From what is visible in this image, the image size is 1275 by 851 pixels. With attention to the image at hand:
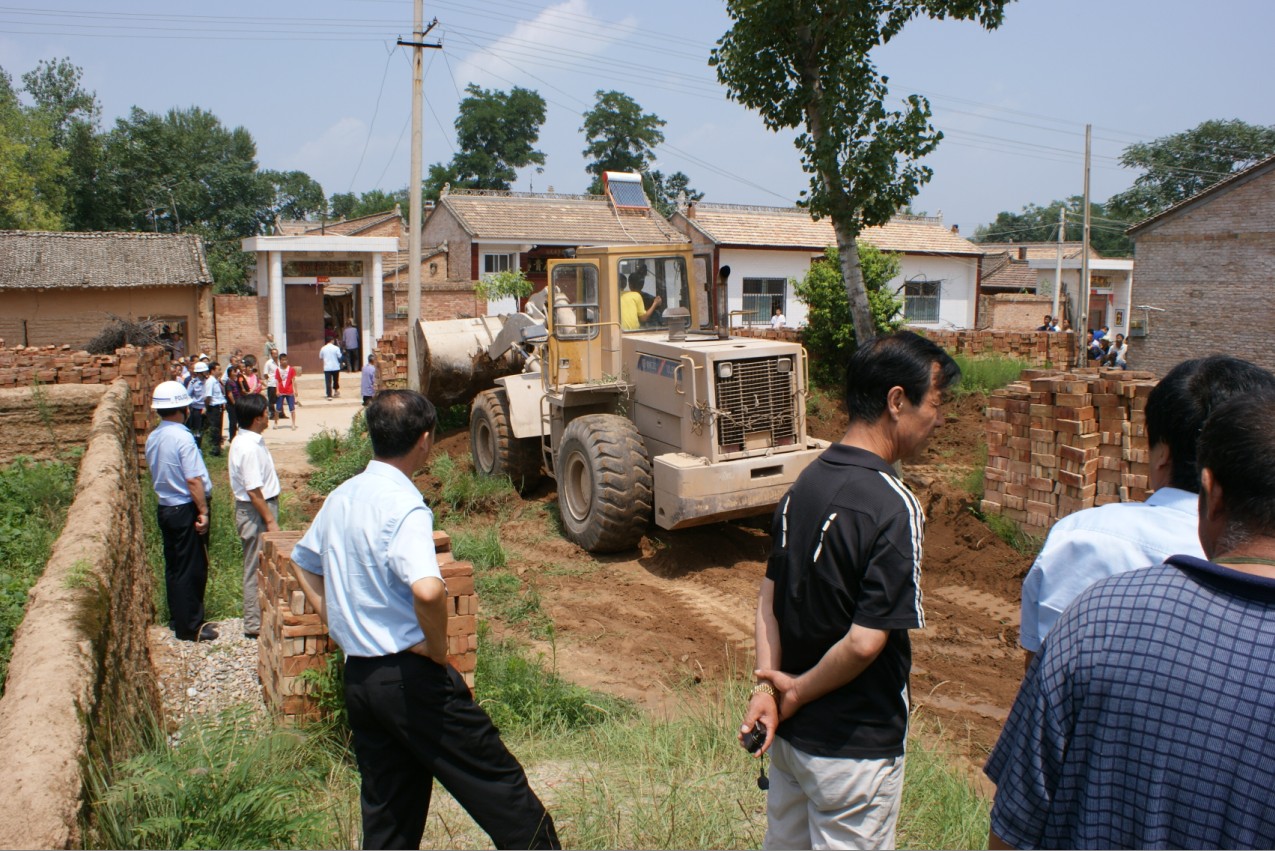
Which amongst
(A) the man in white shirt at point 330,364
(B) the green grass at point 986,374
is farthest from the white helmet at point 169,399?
(A) the man in white shirt at point 330,364

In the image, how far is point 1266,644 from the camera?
4.77ft

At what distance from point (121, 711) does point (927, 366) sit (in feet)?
11.0

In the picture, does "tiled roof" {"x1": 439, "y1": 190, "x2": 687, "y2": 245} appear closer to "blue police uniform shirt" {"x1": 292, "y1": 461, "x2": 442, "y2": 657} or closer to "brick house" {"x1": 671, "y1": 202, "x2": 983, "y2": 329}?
"brick house" {"x1": 671, "y1": 202, "x2": 983, "y2": 329}

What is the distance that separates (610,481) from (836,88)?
Answer: 6.19 m

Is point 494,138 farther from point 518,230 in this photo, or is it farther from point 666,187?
point 518,230

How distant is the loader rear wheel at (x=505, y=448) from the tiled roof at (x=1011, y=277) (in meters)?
32.7

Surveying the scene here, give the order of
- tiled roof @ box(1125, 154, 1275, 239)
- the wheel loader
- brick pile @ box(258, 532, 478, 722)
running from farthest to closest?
1. tiled roof @ box(1125, 154, 1275, 239)
2. the wheel loader
3. brick pile @ box(258, 532, 478, 722)

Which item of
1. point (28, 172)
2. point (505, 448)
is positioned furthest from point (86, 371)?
point (28, 172)

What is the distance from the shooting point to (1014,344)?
746 inches

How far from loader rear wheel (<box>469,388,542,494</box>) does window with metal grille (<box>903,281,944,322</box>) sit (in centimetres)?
2312

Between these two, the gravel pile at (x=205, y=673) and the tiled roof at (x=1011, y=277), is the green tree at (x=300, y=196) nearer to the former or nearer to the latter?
the tiled roof at (x=1011, y=277)

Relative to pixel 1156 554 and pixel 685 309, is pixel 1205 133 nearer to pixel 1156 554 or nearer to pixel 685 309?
pixel 685 309

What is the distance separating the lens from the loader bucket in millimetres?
13227

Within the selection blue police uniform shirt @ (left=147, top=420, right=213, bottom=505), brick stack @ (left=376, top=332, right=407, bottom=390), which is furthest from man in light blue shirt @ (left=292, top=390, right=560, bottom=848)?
brick stack @ (left=376, top=332, right=407, bottom=390)
